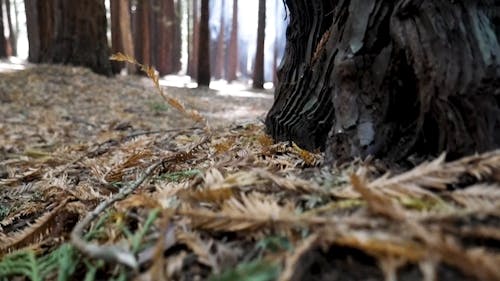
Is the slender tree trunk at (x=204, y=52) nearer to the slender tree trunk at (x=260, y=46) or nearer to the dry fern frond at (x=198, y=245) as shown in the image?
the slender tree trunk at (x=260, y=46)

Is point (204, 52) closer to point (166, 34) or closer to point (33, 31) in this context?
point (33, 31)

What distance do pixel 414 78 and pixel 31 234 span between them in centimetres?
87

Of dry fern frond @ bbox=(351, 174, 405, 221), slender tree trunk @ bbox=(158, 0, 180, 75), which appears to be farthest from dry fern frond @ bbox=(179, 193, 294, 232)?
slender tree trunk @ bbox=(158, 0, 180, 75)

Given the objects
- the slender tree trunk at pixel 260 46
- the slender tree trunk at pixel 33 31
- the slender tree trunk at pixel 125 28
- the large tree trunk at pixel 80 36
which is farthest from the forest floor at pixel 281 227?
the slender tree trunk at pixel 260 46

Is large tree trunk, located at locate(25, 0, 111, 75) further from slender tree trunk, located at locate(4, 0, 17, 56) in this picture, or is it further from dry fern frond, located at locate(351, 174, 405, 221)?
slender tree trunk, located at locate(4, 0, 17, 56)

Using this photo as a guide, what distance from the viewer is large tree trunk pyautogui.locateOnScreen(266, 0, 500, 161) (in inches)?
34.4

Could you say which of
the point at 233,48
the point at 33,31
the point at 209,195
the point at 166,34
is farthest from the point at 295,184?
Result: the point at 233,48

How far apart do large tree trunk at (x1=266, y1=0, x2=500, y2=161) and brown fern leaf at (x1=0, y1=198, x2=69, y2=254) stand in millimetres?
643

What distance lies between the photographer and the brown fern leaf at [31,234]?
95 centimetres

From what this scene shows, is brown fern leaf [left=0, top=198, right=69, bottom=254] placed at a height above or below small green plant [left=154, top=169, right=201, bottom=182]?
below

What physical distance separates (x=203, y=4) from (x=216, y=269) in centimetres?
1110

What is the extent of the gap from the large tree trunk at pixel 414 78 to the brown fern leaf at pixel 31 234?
64 centimetres

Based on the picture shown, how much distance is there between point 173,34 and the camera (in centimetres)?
1973

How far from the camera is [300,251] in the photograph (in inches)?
23.0
